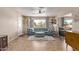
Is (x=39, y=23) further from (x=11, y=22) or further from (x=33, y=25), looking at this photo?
(x=11, y=22)

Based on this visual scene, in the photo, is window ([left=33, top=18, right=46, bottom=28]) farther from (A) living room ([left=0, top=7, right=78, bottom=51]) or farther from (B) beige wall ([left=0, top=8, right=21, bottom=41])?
(B) beige wall ([left=0, top=8, right=21, bottom=41])

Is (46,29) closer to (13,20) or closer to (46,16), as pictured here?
(46,16)

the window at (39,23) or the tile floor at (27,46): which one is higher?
the window at (39,23)

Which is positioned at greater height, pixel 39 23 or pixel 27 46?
pixel 39 23

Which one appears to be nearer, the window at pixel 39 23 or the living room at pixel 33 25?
the living room at pixel 33 25

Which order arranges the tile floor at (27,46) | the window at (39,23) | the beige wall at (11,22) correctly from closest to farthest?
the tile floor at (27,46)
the beige wall at (11,22)
the window at (39,23)

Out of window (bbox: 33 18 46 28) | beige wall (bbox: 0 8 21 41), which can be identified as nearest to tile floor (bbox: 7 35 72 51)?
beige wall (bbox: 0 8 21 41)

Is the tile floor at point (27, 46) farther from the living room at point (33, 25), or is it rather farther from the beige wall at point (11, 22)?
the beige wall at point (11, 22)

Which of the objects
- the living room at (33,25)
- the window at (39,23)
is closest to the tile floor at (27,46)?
the living room at (33,25)

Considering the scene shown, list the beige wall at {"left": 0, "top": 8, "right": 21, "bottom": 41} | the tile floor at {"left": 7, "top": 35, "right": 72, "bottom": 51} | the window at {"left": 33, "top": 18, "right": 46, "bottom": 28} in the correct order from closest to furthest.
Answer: the tile floor at {"left": 7, "top": 35, "right": 72, "bottom": 51}, the beige wall at {"left": 0, "top": 8, "right": 21, "bottom": 41}, the window at {"left": 33, "top": 18, "right": 46, "bottom": 28}

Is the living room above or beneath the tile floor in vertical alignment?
above

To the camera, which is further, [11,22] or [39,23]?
[39,23]

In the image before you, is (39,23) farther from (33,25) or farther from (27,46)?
(27,46)

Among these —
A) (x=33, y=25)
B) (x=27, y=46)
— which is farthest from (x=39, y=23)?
(x=27, y=46)
